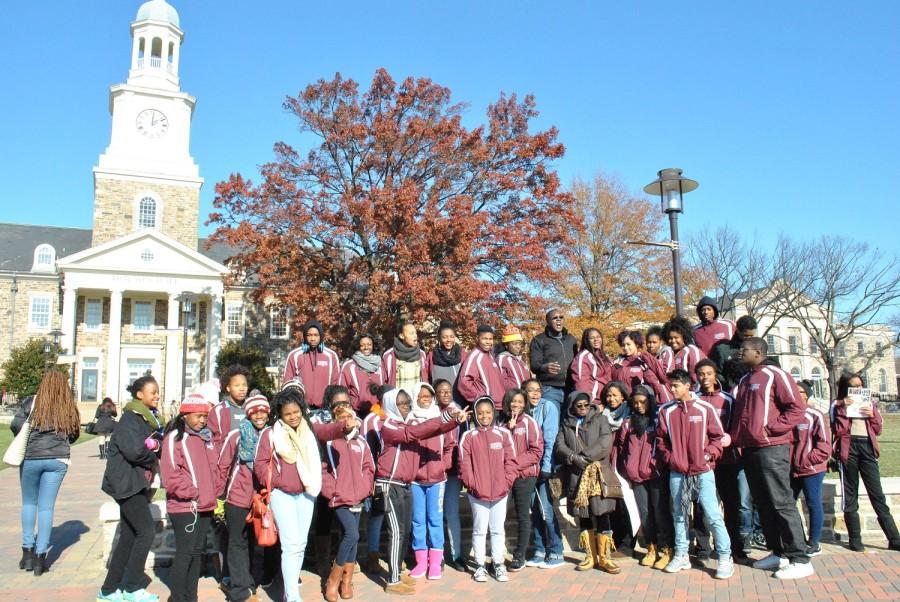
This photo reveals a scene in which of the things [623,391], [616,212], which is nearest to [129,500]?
[623,391]

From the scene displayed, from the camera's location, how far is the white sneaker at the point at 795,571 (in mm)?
5922

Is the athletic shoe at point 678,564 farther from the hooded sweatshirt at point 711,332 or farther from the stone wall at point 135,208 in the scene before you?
the stone wall at point 135,208

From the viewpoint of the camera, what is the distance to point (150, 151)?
42125 millimetres

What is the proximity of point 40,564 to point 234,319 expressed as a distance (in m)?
38.5

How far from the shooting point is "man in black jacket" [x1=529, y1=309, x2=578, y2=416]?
7793 millimetres

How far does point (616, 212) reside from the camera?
1093 inches

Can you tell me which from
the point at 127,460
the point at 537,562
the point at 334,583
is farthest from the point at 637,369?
the point at 127,460

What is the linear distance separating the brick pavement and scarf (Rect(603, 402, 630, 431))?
1328 millimetres

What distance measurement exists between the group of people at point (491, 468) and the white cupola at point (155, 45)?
41.7 m

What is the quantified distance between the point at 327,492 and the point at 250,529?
68cm

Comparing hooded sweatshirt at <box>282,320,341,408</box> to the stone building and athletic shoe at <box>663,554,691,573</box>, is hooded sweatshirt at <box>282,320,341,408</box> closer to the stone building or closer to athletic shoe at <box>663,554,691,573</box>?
athletic shoe at <box>663,554,691,573</box>

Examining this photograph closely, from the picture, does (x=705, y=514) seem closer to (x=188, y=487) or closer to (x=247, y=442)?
(x=247, y=442)

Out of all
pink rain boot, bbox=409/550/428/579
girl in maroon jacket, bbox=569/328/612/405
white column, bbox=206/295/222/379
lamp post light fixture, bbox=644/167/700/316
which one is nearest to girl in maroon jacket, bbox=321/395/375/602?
pink rain boot, bbox=409/550/428/579

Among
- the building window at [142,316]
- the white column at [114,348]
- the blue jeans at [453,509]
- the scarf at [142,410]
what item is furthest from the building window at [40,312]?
the blue jeans at [453,509]
